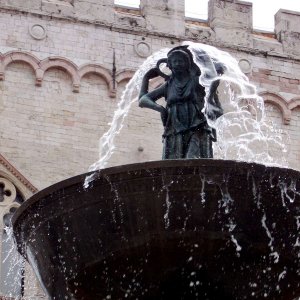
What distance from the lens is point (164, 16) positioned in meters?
26.7

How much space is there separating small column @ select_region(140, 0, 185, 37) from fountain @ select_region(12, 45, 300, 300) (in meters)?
14.6

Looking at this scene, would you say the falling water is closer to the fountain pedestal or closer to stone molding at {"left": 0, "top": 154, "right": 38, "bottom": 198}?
stone molding at {"left": 0, "top": 154, "right": 38, "bottom": 198}

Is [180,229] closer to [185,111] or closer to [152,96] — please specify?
[185,111]

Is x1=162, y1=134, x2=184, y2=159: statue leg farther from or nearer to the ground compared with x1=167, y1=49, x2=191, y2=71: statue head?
nearer to the ground

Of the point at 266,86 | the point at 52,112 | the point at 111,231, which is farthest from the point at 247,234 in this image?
the point at 266,86

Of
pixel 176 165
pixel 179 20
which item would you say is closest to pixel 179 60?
pixel 176 165

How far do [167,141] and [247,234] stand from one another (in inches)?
80.9

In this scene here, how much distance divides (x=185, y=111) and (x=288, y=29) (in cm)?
1464

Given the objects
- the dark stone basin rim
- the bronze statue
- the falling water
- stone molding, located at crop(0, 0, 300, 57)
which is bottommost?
the dark stone basin rim

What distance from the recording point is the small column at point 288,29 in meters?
27.7

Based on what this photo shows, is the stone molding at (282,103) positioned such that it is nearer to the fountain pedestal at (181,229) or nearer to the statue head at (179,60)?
the statue head at (179,60)

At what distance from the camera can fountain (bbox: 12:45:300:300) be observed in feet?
38.9

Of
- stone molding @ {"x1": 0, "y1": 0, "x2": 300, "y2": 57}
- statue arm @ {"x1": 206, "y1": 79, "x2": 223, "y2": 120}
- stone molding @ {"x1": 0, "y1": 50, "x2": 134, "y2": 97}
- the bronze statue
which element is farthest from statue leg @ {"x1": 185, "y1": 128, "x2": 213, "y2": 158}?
stone molding @ {"x1": 0, "y1": 0, "x2": 300, "y2": 57}

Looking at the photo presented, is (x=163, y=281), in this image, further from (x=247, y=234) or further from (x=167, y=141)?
(x=167, y=141)
